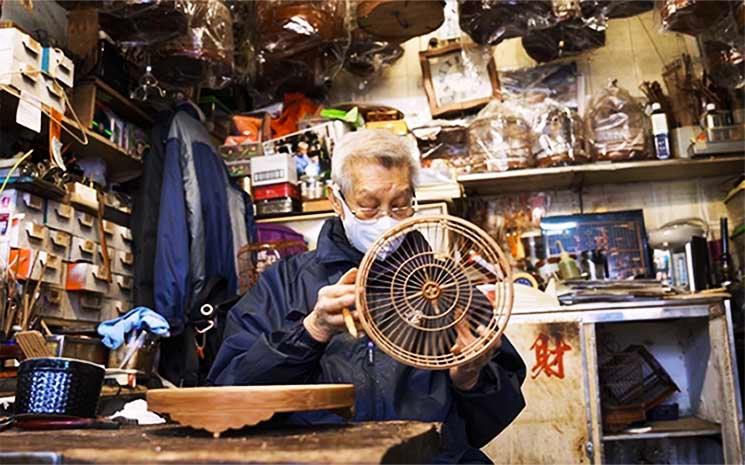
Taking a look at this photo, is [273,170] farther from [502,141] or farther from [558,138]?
[558,138]

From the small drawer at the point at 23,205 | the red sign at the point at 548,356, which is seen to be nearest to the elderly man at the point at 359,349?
the small drawer at the point at 23,205

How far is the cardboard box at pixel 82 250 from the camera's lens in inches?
104

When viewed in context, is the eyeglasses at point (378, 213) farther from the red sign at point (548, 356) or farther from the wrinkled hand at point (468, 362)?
the red sign at point (548, 356)

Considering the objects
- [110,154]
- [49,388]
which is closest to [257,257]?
[110,154]

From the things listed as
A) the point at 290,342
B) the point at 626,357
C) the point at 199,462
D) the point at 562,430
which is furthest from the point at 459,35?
the point at 199,462

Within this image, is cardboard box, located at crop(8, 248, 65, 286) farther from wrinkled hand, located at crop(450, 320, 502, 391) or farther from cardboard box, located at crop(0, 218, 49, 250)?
wrinkled hand, located at crop(450, 320, 502, 391)

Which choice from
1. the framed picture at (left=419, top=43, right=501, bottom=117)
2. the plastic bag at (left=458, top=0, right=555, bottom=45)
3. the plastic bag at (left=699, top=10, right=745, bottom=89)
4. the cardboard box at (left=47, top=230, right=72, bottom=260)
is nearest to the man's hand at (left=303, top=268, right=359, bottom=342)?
the cardboard box at (left=47, top=230, right=72, bottom=260)

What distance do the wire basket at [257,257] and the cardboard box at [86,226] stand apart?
26.2 inches

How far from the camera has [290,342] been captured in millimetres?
1390

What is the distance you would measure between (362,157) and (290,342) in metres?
0.60

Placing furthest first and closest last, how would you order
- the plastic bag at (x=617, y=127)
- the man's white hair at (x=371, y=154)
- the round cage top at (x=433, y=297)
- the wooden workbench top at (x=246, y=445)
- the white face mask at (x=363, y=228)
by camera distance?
1. the plastic bag at (x=617, y=127)
2. the man's white hair at (x=371, y=154)
3. the white face mask at (x=363, y=228)
4. the round cage top at (x=433, y=297)
5. the wooden workbench top at (x=246, y=445)

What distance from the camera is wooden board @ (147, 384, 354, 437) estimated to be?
1.01 m

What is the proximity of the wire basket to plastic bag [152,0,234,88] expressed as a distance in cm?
77

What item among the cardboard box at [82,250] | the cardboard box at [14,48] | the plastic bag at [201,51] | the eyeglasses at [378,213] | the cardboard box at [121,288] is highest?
the plastic bag at [201,51]
